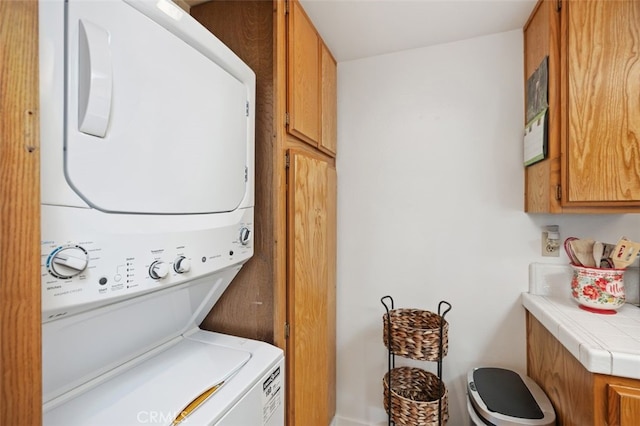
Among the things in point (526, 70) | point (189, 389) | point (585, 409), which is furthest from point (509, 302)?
point (189, 389)

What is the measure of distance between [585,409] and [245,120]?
164cm

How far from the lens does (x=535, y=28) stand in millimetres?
1498

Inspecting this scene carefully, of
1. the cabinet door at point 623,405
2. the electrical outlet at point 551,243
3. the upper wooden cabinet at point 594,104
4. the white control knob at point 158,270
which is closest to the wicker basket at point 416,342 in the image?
the cabinet door at point 623,405

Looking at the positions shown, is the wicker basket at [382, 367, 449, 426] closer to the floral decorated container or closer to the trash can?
the trash can

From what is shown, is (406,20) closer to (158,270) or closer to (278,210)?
(278,210)

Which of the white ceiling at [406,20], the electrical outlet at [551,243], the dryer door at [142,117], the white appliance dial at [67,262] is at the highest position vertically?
the white ceiling at [406,20]

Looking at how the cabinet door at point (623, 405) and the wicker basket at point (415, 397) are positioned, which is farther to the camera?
the wicker basket at point (415, 397)

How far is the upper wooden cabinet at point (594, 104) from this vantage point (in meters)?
1.21

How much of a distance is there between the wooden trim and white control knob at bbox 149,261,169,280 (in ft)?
0.83

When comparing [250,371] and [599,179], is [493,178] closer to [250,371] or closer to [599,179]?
[599,179]

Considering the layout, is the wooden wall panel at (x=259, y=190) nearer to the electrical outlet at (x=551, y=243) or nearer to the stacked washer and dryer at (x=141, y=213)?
the stacked washer and dryer at (x=141, y=213)

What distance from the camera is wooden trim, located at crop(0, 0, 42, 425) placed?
0.42 m

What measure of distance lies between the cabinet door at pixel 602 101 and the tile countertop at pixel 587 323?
505mm

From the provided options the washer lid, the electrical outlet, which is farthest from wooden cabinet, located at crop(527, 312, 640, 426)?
the washer lid
